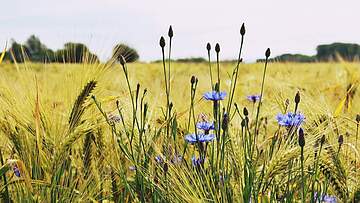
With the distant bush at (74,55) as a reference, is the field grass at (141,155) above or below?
below

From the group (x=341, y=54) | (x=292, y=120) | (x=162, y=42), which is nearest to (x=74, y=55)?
(x=162, y=42)

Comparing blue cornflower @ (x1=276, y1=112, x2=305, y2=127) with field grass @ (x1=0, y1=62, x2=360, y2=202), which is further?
blue cornflower @ (x1=276, y1=112, x2=305, y2=127)

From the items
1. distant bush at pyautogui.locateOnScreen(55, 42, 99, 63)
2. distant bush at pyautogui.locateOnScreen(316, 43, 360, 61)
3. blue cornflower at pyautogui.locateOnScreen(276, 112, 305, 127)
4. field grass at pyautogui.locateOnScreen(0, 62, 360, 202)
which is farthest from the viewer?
distant bush at pyautogui.locateOnScreen(316, 43, 360, 61)

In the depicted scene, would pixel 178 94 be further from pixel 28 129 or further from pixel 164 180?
pixel 164 180

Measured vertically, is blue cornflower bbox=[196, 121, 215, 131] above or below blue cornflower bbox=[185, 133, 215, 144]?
above

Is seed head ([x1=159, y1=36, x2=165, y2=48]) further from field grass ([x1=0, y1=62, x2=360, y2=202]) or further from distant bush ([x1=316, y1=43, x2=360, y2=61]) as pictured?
distant bush ([x1=316, y1=43, x2=360, y2=61])

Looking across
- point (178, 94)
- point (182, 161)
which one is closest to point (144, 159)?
point (182, 161)

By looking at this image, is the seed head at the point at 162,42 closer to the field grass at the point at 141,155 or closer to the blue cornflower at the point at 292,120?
the field grass at the point at 141,155

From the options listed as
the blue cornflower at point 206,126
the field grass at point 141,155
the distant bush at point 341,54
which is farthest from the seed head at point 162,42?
the distant bush at point 341,54

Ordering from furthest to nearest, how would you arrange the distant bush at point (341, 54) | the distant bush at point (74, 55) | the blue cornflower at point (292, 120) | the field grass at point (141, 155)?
the distant bush at point (341, 54)
the distant bush at point (74, 55)
the blue cornflower at point (292, 120)
the field grass at point (141, 155)

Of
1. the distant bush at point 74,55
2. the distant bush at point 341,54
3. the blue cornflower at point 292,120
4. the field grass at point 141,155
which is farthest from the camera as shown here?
the distant bush at point 341,54

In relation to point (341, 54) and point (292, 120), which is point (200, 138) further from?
point (341, 54)

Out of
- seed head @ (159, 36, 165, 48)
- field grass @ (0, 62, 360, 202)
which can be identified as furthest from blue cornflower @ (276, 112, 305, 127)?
seed head @ (159, 36, 165, 48)

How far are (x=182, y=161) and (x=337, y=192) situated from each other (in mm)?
327
